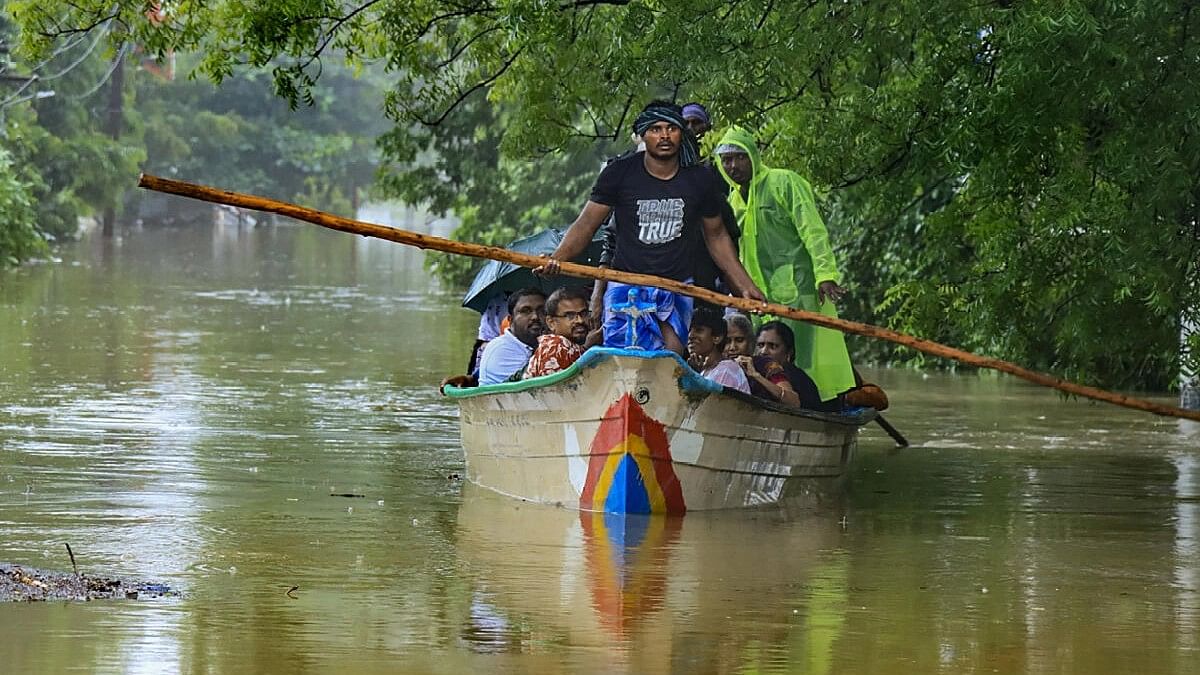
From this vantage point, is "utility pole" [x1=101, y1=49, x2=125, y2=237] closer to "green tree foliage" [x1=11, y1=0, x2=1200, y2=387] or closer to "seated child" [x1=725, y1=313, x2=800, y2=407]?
"green tree foliage" [x1=11, y1=0, x2=1200, y2=387]

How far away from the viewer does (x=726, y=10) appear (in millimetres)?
16469

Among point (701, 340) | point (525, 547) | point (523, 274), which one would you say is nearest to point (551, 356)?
point (701, 340)

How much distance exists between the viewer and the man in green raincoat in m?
14.4

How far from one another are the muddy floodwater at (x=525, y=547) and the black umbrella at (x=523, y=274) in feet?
4.05

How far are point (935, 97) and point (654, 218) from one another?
105 inches

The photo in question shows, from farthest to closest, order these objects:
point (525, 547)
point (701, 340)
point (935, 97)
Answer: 1. point (935, 97)
2. point (701, 340)
3. point (525, 547)

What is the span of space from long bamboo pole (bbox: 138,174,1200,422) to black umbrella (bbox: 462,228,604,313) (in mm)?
2793

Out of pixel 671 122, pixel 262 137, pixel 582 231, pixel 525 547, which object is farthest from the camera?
pixel 262 137

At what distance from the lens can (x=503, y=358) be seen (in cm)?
1388

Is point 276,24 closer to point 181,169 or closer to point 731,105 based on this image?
point 731,105

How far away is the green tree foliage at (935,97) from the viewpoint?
13.4m

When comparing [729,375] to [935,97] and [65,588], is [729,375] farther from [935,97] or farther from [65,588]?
[65,588]

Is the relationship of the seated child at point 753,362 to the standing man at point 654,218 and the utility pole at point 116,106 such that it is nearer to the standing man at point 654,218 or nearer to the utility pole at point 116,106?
the standing man at point 654,218

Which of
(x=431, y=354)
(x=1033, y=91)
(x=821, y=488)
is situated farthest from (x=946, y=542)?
(x=431, y=354)
